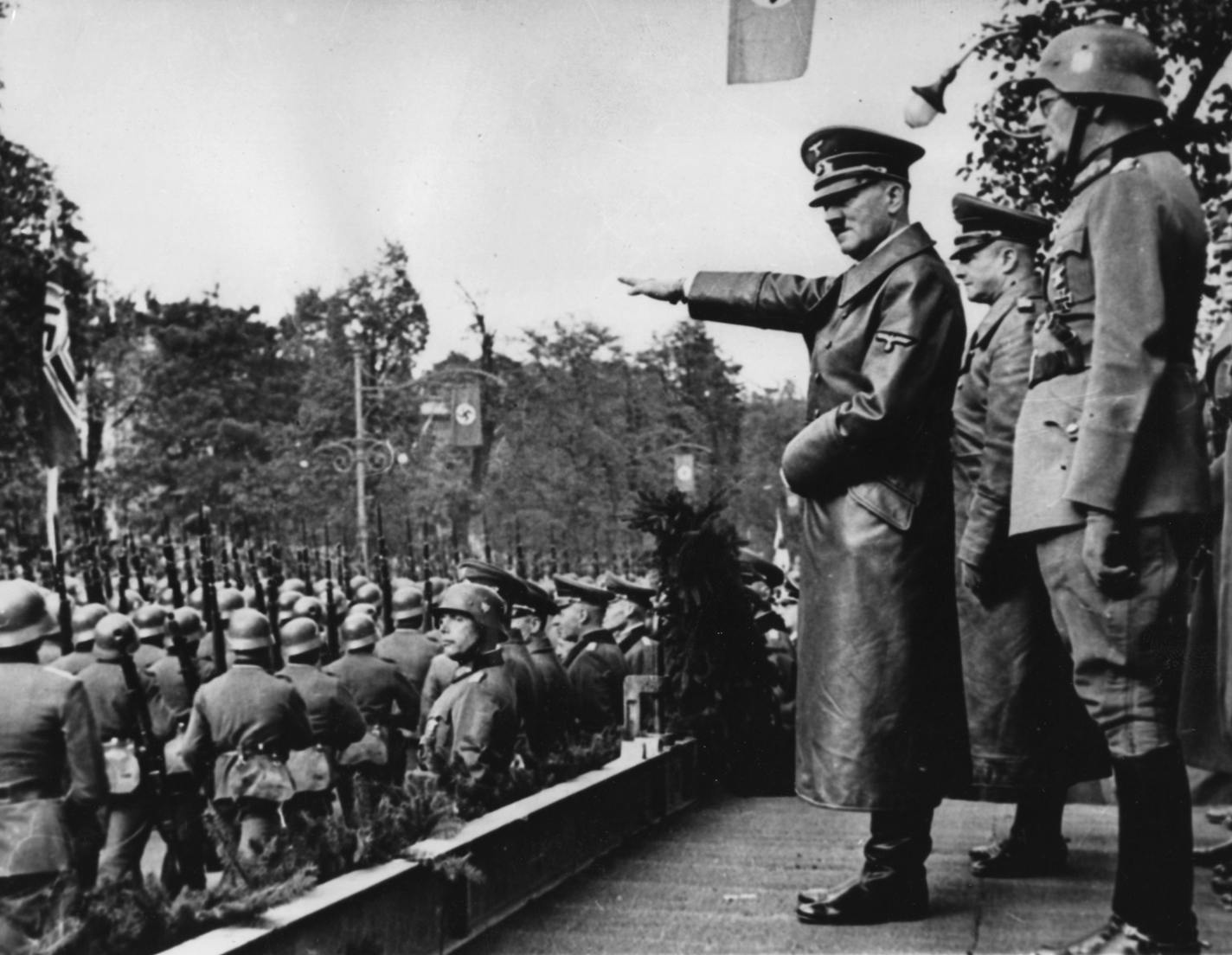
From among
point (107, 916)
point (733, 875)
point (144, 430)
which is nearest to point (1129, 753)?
point (733, 875)

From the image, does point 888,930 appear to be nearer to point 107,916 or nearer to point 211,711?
point 107,916

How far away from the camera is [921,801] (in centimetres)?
440

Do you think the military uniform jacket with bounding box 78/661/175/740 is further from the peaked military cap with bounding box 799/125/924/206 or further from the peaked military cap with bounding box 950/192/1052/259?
the peaked military cap with bounding box 799/125/924/206

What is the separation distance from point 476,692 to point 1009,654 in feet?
Result: 8.47

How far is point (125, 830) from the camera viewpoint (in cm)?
846

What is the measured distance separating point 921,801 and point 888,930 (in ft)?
1.22

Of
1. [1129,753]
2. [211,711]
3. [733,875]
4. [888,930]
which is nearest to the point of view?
[1129,753]

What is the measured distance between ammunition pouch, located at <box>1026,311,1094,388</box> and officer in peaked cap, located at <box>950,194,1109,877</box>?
75 centimetres

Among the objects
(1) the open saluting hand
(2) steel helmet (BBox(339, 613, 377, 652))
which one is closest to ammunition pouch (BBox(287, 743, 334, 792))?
(2) steel helmet (BBox(339, 613, 377, 652))

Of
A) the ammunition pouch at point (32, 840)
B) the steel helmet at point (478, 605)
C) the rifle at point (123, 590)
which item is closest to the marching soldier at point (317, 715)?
the steel helmet at point (478, 605)

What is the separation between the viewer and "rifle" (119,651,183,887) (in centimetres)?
735

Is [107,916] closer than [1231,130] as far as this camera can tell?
Yes

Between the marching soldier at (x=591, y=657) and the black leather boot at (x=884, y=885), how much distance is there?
4.04 metres

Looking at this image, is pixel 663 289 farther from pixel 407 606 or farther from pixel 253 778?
pixel 407 606
